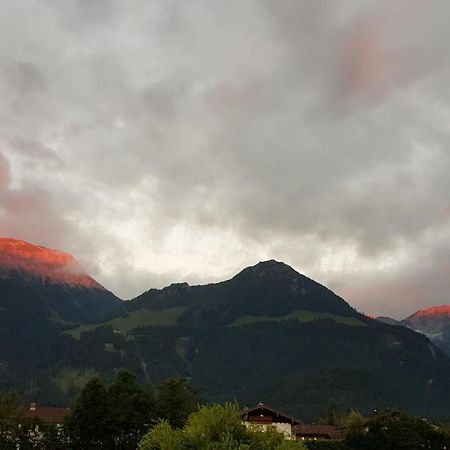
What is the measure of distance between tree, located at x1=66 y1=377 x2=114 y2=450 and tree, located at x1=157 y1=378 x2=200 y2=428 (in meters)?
8.91

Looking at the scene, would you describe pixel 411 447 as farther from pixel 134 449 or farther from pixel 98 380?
pixel 98 380

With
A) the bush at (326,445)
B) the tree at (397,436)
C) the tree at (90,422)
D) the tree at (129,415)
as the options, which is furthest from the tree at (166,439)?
the tree at (397,436)

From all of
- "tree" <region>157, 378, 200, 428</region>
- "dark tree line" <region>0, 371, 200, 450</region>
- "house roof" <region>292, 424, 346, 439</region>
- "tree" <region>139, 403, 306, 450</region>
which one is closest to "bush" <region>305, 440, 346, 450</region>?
"tree" <region>157, 378, 200, 428</region>

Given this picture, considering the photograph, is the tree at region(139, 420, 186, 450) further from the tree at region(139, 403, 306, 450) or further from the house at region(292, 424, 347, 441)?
the house at region(292, 424, 347, 441)

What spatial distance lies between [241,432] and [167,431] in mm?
3655

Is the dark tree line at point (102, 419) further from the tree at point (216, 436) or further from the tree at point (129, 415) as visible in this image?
the tree at point (216, 436)

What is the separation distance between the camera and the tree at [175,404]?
3679 inches

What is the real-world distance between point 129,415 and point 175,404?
25.0ft

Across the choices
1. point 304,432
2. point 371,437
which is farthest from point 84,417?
point 304,432

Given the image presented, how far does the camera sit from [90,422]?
298 ft

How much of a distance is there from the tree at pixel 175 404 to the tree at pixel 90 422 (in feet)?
29.2

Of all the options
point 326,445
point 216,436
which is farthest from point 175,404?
point 216,436

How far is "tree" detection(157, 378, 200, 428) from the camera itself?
93.4 meters

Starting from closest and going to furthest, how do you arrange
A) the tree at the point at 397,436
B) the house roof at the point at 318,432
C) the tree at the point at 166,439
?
the tree at the point at 166,439
the tree at the point at 397,436
the house roof at the point at 318,432
